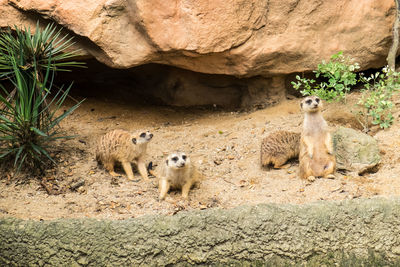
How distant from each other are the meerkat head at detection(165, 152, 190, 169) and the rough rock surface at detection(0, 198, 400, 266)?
3.26 feet

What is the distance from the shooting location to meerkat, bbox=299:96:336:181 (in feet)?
14.8

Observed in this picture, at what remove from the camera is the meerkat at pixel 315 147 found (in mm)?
4520

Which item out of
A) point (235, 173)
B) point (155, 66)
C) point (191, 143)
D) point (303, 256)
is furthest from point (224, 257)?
point (155, 66)

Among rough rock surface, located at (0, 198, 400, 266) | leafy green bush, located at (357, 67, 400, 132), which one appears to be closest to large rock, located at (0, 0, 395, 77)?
leafy green bush, located at (357, 67, 400, 132)

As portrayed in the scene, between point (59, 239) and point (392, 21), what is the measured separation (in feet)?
14.3

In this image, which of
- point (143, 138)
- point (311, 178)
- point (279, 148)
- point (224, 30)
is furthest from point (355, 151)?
point (143, 138)


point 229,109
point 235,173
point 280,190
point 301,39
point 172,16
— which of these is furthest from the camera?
point 229,109

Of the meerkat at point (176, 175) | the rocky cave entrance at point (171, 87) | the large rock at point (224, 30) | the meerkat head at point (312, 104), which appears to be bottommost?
the meerkat at point (176, 175)

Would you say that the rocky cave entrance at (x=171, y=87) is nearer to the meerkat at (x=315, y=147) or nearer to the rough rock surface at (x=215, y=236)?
the meerkat at (x=315, y=147)

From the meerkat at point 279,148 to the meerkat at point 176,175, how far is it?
29.0 inches

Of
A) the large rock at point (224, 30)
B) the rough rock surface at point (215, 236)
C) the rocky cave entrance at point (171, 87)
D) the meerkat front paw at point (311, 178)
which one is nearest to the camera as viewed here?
the rough rock surface at point (215, 236)

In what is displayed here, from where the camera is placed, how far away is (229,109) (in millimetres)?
6445

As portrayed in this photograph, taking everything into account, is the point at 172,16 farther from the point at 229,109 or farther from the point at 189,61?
the point at 229,109

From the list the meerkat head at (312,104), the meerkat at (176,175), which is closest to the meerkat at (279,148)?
the meerkat head at (312,104)
